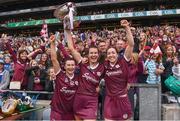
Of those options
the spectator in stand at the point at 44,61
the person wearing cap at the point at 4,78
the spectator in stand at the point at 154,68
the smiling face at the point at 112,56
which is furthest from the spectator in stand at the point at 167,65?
the person wearing cap at the point at 4,78

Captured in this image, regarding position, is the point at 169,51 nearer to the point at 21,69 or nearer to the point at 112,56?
the point at 112,56

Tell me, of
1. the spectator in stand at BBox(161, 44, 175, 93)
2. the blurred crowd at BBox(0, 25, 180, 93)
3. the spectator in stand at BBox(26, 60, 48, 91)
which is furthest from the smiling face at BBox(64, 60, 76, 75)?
the spectator in stand at BBox(161, 44, 175, 93)

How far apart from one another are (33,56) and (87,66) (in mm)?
3090

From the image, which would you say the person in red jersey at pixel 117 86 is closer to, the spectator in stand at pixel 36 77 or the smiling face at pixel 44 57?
the spectator in stand at pixel 36 77

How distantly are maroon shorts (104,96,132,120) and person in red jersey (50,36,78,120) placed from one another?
0.60 meters

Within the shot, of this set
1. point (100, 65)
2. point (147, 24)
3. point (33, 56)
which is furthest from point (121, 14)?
point (100, 65)

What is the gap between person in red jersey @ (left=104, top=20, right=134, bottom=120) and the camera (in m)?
6.48

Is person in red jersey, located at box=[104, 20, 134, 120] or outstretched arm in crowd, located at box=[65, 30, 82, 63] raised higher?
outstretched arm in crowd, located at box=[65, 30, 82, 63]

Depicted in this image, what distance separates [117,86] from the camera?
649cm

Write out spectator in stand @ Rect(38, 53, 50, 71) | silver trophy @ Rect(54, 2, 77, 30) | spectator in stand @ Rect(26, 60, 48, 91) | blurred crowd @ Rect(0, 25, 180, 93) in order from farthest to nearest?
spectator in stand @ Rect(38, 53, 50, 71)
spectator in stand @ Rect(26, 60, 48, 91)
blurred crowd @ Rect(0, 25, 180, 93)
silver trophy @ Rect(54, 2, 77, 30)

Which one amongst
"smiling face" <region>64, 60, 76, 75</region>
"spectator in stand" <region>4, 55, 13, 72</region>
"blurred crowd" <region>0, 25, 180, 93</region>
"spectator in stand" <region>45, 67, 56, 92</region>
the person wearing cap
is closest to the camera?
"smiling face" <region>64, 60, 76, 75</region>

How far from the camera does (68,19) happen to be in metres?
7.27

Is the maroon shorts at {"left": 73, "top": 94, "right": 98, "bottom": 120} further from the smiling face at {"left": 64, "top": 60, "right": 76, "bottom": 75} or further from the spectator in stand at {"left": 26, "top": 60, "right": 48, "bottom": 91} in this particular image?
the spectator in stand at {"left": 26, "top": 60, "right": 48, "bottom": 91}

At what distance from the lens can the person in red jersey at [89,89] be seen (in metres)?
6.46
